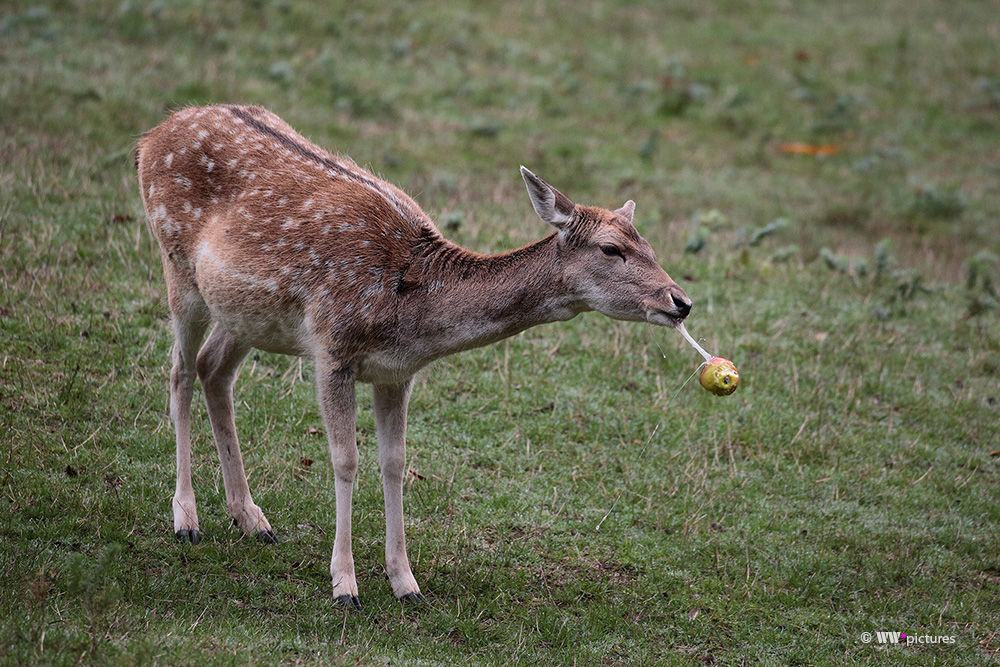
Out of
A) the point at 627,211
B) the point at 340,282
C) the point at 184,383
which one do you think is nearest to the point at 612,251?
the point at 627,211

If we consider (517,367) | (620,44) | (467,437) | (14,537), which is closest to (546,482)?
(467,437)

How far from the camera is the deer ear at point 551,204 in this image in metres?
5.87

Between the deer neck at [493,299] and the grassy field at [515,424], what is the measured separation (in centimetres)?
153

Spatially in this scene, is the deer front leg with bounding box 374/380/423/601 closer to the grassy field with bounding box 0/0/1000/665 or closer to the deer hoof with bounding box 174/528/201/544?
the grassy field with bounding box 0/0/1000/665

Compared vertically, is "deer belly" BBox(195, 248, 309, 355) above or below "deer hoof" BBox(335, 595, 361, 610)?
above

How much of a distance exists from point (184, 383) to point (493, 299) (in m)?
2.22

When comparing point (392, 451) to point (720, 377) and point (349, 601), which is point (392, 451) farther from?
point (720, 377)

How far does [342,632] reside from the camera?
567cm

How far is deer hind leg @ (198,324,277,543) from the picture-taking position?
6616 mm

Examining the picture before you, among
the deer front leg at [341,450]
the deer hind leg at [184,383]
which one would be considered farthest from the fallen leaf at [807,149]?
the deer front leg at [341,450]

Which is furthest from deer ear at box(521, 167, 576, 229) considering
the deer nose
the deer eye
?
the deer nose

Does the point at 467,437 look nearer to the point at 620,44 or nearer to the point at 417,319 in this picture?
the point at 417,319

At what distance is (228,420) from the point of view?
22.3 ft

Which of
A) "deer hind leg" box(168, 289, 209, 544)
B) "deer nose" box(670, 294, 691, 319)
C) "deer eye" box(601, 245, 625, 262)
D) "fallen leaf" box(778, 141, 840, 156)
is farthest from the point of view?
"fallen leaf" box(778, 141, 840, 156)
